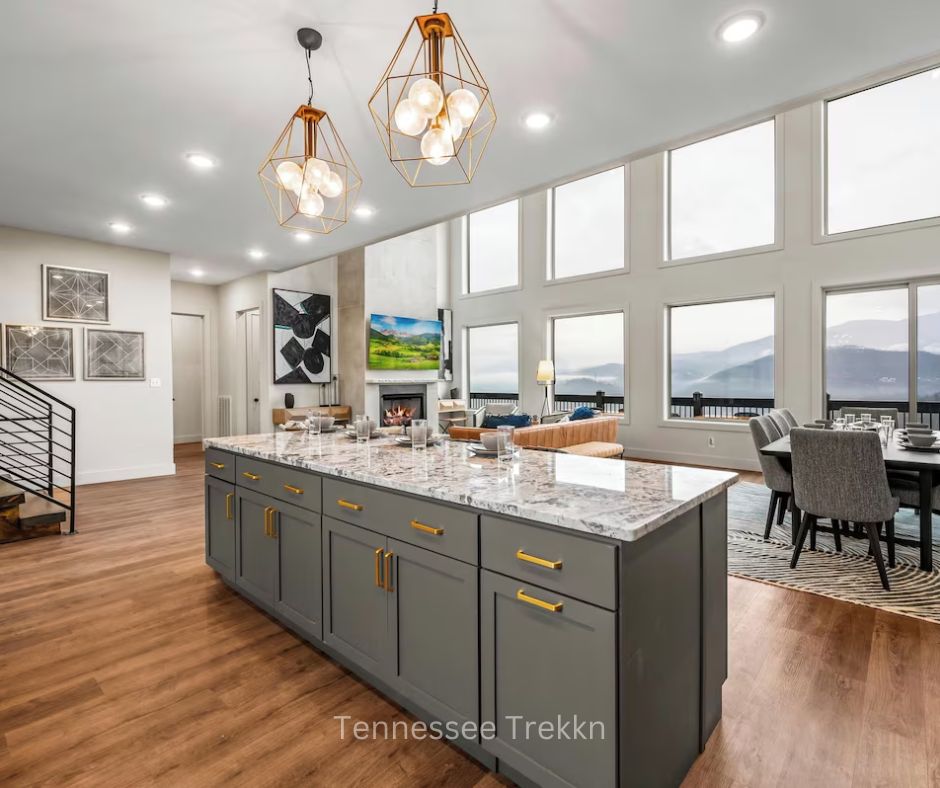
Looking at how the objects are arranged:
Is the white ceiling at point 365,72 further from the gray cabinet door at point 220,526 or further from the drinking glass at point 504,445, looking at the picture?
the gray cabinet door at point 220,526

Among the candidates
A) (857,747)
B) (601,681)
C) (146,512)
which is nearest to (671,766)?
(601,681)

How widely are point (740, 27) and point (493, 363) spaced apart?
297 inches

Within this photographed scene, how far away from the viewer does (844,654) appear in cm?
215

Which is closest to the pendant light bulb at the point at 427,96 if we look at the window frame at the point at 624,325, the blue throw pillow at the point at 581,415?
the blue throw pillow at the point at 581,415

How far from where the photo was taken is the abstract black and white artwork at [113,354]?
580 cm

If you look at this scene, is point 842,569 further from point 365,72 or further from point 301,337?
point 301,337

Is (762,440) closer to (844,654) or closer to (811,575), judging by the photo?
(811,575)

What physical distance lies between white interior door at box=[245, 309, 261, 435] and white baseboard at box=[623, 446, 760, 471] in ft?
18.0

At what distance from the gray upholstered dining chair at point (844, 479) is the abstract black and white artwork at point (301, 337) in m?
6.46

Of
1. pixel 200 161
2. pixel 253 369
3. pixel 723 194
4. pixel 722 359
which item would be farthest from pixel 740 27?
pixel 253 369

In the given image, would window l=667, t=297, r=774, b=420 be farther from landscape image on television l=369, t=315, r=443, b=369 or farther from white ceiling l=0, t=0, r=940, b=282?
white ceiling l=0, t=0, r=940, b=282

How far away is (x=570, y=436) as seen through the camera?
18.3 ft

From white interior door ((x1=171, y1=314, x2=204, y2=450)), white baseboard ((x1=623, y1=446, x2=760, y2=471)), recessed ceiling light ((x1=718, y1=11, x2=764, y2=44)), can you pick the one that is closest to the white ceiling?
recessed ceiling light ((x1=718, y1=11, x2=764, y2=44))

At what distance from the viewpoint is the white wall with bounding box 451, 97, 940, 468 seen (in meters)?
5.78
